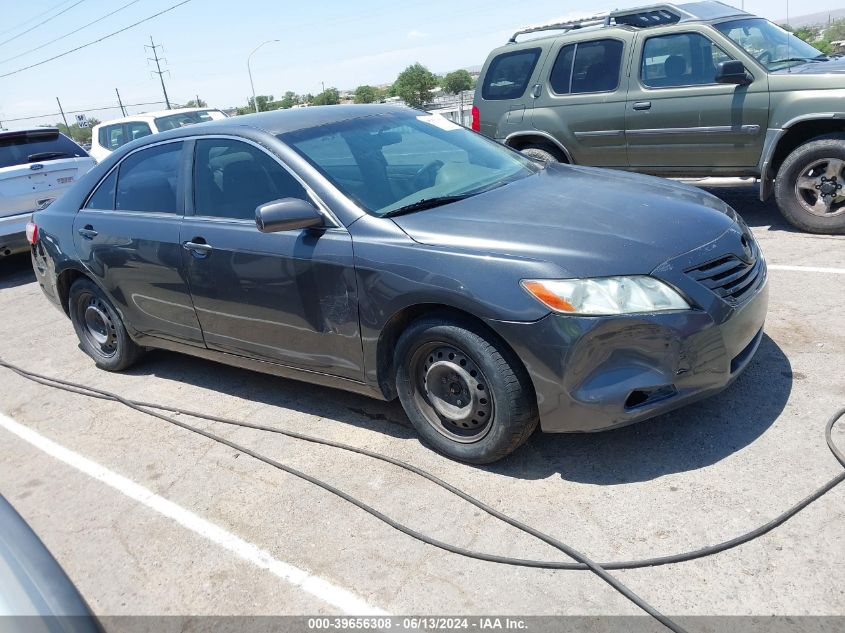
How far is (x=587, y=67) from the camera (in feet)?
25.1

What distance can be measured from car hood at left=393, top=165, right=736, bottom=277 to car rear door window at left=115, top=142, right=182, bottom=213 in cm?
172

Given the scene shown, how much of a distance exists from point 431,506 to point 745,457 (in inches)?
56.3

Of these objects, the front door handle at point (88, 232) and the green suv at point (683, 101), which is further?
the green suv at point (683, 101)

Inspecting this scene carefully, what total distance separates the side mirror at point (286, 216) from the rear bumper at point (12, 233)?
20.8 feet

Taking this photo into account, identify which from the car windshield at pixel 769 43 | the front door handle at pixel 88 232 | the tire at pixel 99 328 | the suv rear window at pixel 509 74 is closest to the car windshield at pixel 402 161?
the front door handle at pixel 88 232

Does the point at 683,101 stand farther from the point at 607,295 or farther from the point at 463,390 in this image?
the point at 463,390

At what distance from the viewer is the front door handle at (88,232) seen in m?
4.83

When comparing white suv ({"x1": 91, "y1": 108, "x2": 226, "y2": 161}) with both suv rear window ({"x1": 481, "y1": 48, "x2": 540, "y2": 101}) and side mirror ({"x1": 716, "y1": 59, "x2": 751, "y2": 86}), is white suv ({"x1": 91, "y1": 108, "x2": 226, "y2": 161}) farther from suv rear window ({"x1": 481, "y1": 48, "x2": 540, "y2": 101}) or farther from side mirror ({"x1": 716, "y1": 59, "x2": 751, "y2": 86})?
side mirror ({"x1": 716, "y1": 59, "x2": 751, "y2": 86})

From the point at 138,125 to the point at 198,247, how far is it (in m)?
9.80

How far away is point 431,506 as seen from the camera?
3186 mm

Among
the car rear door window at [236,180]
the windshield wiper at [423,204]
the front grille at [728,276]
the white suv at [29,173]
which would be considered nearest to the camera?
the front grille at [728,276]

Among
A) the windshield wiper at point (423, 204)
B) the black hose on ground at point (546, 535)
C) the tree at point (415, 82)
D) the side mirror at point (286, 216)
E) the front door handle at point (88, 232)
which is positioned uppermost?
the side mirror at point (286, 216)

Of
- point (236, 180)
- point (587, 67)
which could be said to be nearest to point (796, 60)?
point (587, 67)

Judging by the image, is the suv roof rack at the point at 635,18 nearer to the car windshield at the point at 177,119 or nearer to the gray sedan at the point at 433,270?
the gray sedan at the point at 433,270
